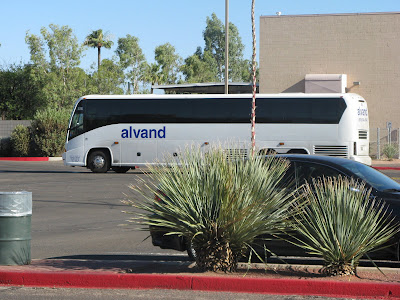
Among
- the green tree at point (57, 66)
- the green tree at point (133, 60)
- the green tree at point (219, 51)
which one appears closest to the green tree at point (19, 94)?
the green tree at point (57, 66)

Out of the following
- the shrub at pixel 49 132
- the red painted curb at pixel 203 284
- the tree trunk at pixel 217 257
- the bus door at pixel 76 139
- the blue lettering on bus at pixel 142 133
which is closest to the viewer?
the red painted curb at pixel 203 284

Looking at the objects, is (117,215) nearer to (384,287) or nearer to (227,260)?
(227,260)

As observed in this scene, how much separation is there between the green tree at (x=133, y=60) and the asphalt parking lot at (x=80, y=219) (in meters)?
49.2

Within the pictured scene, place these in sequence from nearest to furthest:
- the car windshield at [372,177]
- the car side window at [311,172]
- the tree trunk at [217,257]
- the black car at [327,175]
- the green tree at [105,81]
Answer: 1. the tree trunk at [217,257]
2. the black car at [327,175]
3. the car windshield at [372,177]
4. the car side window at [311,172]
5. the green tree at [105,81]

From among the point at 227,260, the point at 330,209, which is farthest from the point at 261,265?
the point at 330,209

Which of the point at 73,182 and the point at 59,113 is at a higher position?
the point at 59,113

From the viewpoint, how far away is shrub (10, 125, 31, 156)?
46844 millimetres

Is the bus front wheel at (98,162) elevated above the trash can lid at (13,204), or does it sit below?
above

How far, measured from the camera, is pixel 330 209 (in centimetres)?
809

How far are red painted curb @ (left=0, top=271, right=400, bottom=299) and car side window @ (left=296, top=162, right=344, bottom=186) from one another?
2.21 metres

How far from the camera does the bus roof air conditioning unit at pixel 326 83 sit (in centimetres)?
4350

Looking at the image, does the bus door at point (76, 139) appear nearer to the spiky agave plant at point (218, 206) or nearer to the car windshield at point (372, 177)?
the car windshield at point (372, 177)

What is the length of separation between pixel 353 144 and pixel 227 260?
23.0 m

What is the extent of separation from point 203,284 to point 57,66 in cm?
5505
